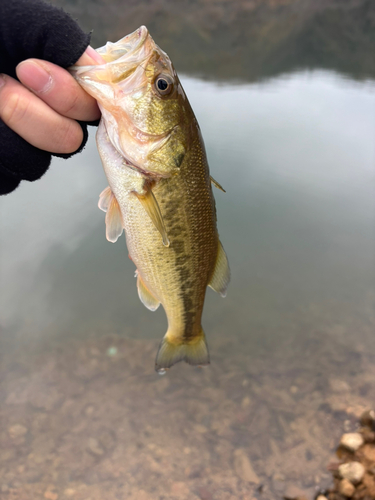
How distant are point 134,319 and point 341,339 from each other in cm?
323

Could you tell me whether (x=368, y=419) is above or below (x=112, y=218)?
below

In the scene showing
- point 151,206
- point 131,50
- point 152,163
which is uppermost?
point 131,50

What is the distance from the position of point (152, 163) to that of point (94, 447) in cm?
369

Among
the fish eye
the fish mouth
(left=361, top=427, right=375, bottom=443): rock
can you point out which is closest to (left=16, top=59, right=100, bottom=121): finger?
the fish mouth

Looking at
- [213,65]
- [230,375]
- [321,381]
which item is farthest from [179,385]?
[213,65]

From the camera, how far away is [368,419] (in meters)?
3.96

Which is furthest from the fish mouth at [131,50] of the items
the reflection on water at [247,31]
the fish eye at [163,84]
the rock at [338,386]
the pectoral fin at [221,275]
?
the reflection on water at [247,31]

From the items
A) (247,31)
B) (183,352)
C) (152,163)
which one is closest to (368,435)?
(183,352)

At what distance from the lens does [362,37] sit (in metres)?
28.5

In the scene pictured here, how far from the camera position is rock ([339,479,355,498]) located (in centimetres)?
328

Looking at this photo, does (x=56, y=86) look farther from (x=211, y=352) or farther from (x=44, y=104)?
(x=211, y=352)

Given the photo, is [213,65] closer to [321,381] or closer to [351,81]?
[351,81]

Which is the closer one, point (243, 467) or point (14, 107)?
point (14, 107)

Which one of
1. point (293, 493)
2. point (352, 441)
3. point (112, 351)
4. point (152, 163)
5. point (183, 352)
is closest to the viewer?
A: point (152, 163)
